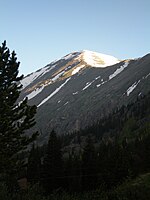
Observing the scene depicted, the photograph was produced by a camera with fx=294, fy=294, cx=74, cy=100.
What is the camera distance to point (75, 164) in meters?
68.2

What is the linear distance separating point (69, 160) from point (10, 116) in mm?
42701

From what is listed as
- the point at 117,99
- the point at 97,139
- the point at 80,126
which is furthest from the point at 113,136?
the point at 117,99

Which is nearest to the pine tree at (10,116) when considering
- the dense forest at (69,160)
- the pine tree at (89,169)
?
the dense forest at (69,160)

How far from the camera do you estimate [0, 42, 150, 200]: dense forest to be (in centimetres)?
2803

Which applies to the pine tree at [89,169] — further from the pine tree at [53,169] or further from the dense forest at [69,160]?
the pine tree at [53,169]

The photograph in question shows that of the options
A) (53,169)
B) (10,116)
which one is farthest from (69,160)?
(10,116)

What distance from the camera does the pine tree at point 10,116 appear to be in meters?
26.7

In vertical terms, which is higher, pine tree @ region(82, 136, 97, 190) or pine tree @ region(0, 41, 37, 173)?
pine tree @ region(0, 41, 37, 173)

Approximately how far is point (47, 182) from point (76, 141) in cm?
7677

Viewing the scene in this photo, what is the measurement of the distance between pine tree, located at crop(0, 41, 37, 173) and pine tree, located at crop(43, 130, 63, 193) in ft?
109

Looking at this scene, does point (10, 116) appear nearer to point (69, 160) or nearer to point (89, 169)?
point (89, 169)

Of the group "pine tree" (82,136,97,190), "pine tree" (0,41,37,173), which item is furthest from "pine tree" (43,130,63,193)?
"pine tree" (0,41,37,173)

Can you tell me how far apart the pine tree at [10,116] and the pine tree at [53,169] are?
109 feet

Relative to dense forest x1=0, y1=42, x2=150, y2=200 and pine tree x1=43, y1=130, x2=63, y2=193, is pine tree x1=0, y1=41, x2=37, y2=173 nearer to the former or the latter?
dense forest x1=0, y1=42, x2=150, y2=200
